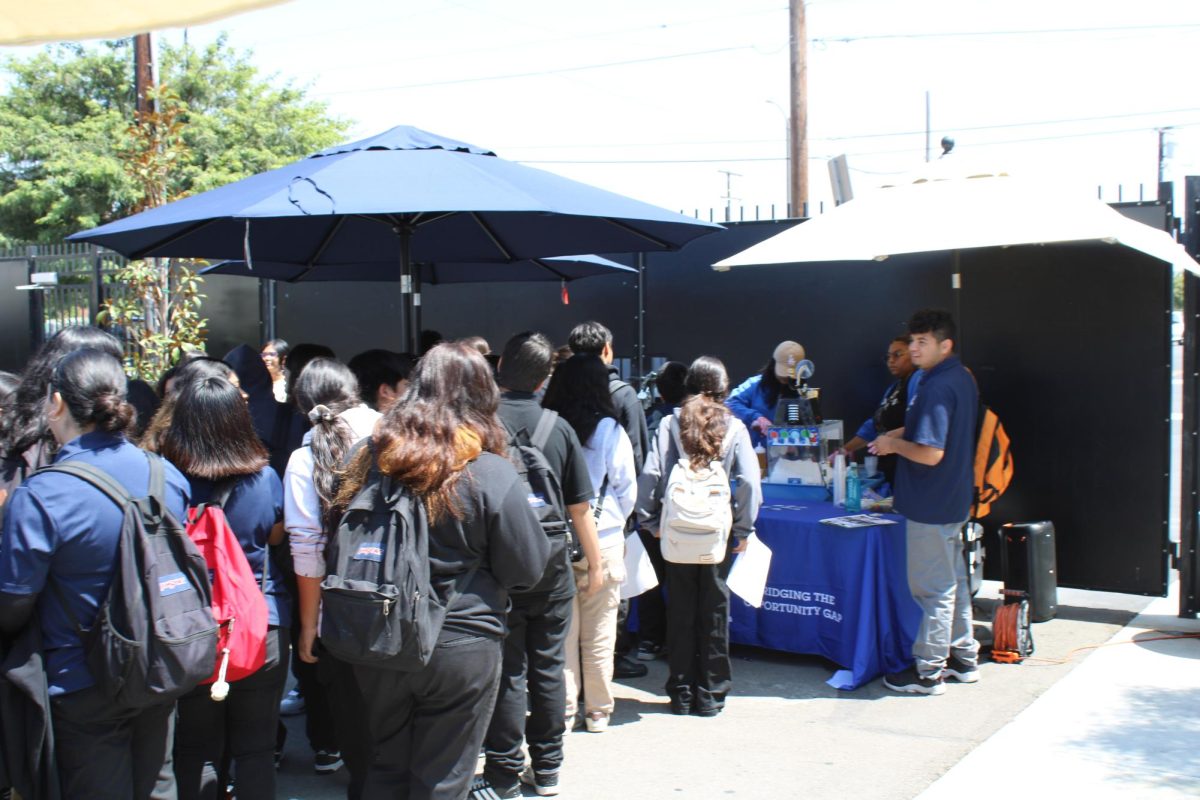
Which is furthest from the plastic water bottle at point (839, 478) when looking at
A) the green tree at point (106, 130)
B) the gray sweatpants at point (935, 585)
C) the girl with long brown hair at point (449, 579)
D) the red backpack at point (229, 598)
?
the green tree at point (106, 130)

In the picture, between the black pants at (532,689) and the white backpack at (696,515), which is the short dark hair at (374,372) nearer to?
the black pants at (532,689)

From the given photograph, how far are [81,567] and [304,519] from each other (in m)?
0.79

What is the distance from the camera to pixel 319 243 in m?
6.46

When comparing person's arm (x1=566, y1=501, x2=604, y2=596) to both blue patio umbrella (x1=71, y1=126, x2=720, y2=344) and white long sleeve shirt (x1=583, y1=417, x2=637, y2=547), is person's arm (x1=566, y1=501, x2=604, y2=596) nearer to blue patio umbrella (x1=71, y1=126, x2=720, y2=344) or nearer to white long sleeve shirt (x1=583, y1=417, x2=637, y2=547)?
white long sleeve shirt (x1=583, y1=417, x2=637, y2=547)

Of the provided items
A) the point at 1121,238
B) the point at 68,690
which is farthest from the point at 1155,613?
the point at 68,690

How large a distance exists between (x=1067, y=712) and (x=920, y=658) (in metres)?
0.69

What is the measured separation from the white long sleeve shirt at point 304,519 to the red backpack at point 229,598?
0.19 metres

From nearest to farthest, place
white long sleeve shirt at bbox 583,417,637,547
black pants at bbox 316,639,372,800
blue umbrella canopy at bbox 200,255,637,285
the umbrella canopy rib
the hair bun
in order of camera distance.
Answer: the hair bun, black pants at bbox 316,639,372,800, white long sleeve shirt at bbox 583,417,637,547, the umbrella canopy rib, blue umbrella canopy at bbox 200,255,637,285

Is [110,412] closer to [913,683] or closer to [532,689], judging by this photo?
[532,689]

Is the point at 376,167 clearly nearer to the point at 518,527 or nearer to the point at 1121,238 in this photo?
the point at 518,527

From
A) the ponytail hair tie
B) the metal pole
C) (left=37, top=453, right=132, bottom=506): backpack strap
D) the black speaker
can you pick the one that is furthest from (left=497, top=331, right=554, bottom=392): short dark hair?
the metal pole

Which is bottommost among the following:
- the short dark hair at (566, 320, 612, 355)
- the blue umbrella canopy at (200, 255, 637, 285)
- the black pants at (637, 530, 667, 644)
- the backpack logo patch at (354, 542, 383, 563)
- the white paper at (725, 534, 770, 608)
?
the black pants at (637, 530, 667, 644)

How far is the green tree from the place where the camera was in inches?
1022

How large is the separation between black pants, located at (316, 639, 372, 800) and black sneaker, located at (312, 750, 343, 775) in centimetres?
71
